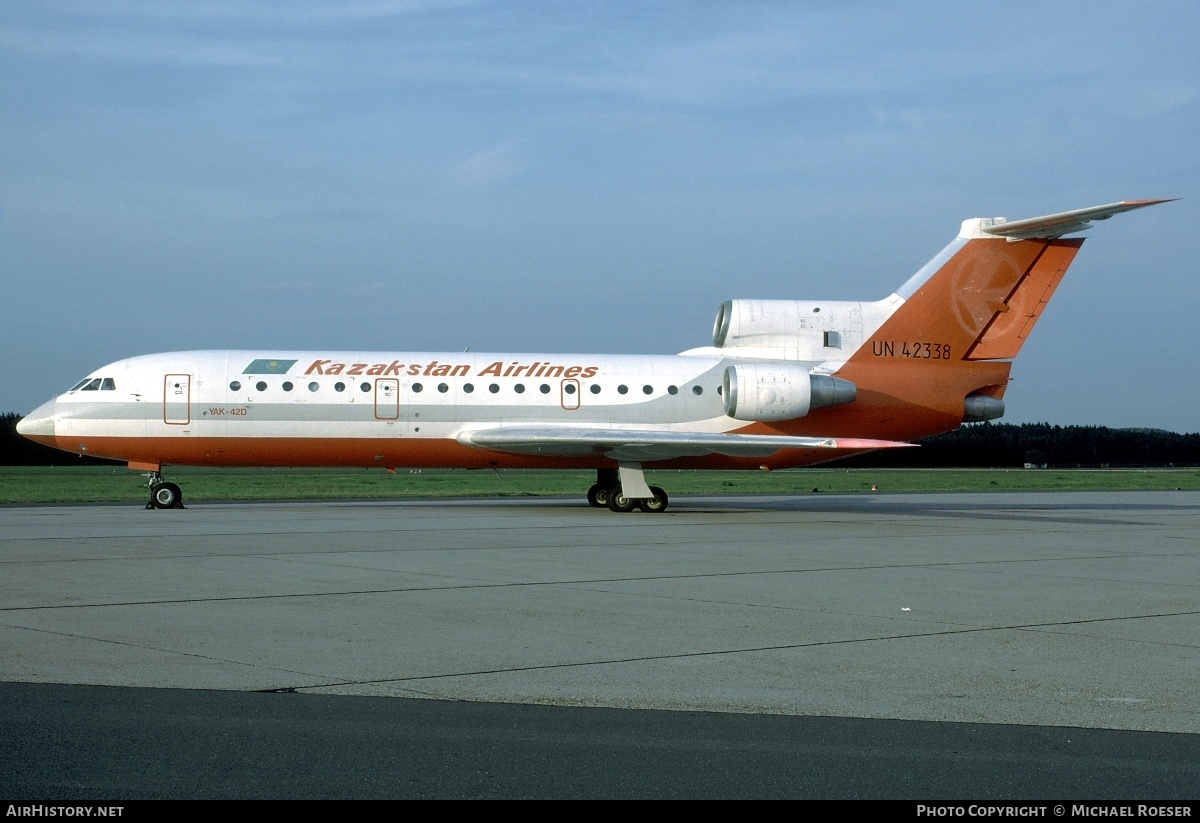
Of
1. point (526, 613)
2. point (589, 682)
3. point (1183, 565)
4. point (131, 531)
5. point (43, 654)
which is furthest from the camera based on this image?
point (131, 531)

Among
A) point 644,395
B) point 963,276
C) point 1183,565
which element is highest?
point 963,276

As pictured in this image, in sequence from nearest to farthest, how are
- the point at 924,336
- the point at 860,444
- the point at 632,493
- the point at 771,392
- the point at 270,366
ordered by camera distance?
the point at 860,444
the point at 270,366
the point at 771,392
the point at 632,493
the point at 924,336

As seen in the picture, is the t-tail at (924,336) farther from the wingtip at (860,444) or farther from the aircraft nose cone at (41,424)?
the aircraft nose cone at (41,424)

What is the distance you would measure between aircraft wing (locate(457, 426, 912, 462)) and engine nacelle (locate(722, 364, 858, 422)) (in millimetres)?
621

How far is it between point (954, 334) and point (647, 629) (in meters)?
20.2

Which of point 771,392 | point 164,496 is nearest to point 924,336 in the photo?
→ point 771,392

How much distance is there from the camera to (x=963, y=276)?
2783 centimetres

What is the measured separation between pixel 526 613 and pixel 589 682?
310cm

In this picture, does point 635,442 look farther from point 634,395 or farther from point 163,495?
point 163,495

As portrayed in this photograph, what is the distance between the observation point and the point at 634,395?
2792 centimetres

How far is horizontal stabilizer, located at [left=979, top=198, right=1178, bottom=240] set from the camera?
24969mm

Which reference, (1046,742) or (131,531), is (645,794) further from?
(131,531)
